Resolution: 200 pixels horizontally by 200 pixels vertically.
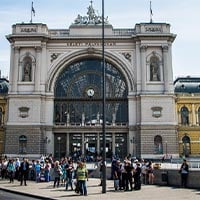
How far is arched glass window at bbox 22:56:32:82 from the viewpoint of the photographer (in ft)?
209

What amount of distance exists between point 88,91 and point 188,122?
23.2 metres

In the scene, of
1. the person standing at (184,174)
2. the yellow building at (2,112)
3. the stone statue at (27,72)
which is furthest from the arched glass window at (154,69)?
the person standing at (184,174)

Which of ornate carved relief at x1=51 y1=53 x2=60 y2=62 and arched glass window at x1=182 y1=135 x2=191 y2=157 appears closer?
ornate carved relief at x1=51 y1=53 x2=60 y2=62

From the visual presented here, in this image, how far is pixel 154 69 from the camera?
63969 mm

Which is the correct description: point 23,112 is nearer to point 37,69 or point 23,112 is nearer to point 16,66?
point 37,69

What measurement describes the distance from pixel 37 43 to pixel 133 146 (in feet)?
85.9

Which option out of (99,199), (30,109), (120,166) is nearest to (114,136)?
(30,109)

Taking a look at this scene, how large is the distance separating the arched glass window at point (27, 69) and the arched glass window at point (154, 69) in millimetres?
22788

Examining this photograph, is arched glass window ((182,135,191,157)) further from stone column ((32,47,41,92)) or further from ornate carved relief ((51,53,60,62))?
stone column ((32,47,41,92))

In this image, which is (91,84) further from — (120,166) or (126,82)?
(120,166)

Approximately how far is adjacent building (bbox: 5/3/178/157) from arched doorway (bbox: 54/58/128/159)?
185 mm

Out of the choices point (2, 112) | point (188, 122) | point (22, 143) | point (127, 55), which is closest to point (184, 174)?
point (22, 143)

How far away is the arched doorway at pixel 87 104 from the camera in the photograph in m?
63.3

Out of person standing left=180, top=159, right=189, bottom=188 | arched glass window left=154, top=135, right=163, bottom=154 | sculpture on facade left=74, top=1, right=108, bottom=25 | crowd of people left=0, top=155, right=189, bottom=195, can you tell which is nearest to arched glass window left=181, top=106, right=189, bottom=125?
arched glass window left=154, top=135, right=163, bottom=154
